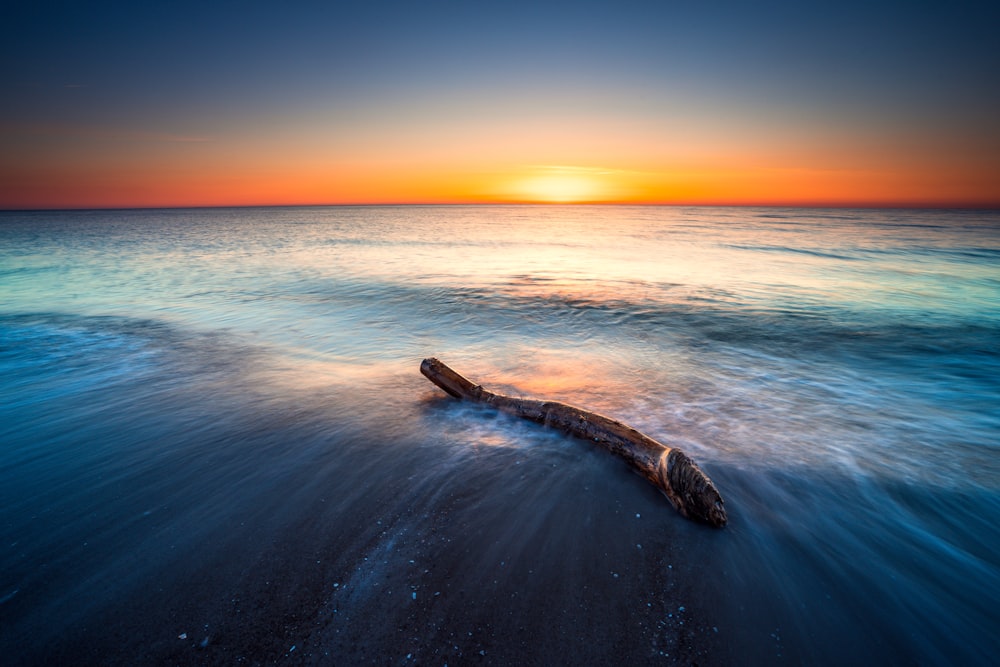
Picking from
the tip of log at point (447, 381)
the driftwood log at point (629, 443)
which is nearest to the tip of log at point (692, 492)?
the driftwood log at point (629, 443)

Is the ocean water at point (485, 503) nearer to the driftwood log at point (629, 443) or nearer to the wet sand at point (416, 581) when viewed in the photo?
the wet sand at point (416, 581)

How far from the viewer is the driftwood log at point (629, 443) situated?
3395mm

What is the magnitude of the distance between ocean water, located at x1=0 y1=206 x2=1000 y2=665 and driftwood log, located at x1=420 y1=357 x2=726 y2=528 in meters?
0.16

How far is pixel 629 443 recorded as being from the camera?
4.17 m

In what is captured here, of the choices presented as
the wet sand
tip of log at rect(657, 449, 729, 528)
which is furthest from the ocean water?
tip of log at rect(657, 449, 729, 528)

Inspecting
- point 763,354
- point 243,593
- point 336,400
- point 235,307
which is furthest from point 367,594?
point 235,307

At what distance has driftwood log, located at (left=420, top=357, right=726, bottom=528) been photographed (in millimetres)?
3395

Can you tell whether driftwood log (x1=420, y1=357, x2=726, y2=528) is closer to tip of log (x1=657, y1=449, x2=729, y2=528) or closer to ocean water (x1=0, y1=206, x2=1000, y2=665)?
tip of log (x1=657, y1=449, x2=729, y2=528)

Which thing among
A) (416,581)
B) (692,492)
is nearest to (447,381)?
(416,581)

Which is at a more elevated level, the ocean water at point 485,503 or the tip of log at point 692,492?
the tip of log at point 692,492

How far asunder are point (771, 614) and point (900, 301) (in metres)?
16.2

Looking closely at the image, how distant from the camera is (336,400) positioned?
19.4 ft

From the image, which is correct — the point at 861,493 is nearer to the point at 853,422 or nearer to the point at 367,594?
the point at 853,422

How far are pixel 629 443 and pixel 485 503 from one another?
62.3 inches
